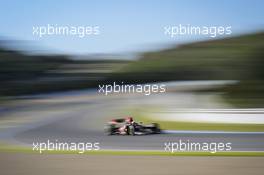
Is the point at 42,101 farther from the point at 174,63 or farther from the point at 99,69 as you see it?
the point at 174,63

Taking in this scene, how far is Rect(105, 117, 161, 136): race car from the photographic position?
2945 mm

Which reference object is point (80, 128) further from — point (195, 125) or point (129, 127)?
point (195, 125)

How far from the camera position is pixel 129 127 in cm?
297

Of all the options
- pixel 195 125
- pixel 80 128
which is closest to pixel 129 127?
pixel 80 128

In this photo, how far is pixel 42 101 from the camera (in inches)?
117

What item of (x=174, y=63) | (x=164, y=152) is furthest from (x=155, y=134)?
(x=174, y=63)

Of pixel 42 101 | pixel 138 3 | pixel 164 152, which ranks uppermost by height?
pixel 138 3

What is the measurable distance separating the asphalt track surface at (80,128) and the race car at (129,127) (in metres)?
0.03

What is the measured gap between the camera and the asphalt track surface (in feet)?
9.66

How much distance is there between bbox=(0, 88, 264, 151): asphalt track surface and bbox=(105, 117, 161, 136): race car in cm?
3

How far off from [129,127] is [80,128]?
328 millimetres

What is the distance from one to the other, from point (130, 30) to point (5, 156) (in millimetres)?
1211

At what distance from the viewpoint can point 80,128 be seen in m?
2.97

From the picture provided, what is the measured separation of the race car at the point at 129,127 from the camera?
2.95 meters
